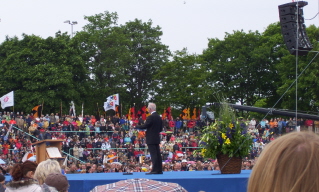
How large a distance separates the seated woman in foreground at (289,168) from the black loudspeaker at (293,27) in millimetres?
10714

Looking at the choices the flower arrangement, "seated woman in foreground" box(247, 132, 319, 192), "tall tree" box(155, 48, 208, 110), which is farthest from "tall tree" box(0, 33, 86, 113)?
"seated woman in foreground" box(247, 132, 319, 192)

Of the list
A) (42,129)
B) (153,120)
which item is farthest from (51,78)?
(153,120)

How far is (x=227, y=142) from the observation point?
9.59 m

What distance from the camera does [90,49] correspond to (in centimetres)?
6072

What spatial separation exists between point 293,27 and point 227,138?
Answer: 3.53 m

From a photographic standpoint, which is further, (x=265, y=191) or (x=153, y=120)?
(x=153, y=120)

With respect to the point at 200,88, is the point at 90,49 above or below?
above

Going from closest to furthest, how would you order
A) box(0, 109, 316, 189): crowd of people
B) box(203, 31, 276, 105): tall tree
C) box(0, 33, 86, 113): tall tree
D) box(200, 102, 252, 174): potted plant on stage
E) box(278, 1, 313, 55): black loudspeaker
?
box(200, 102, 252, 174): potted plant on stage, box(278, 1, 313, 55): black loudspeaker, box(0, 109, 316, 189): crowd of people, box(0, 33, 86, 113): tall tree, box(203, 31, 276, 105): tall tree

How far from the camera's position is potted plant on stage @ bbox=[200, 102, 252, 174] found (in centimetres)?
959

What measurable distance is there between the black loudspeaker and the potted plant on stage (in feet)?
9.01

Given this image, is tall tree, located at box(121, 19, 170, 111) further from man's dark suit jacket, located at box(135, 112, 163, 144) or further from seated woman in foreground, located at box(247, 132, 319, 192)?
seated woman in foreground, located at box(247, 132, 319, 192)

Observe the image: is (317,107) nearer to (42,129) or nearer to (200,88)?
(200,88)

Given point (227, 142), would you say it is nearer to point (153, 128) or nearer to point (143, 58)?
point (153, 128)

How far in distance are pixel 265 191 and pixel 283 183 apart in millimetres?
50
